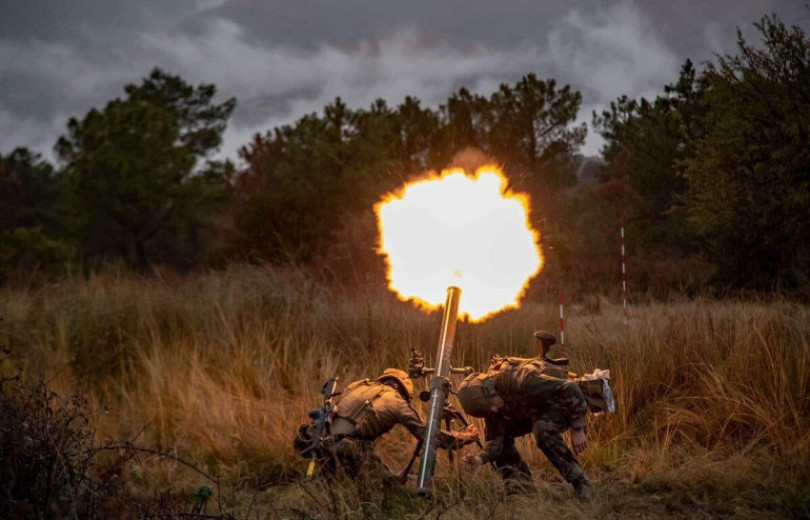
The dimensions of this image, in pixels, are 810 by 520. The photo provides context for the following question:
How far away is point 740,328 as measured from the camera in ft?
25.2

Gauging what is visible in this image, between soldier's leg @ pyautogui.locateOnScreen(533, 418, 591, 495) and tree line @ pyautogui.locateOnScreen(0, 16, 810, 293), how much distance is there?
7.07m

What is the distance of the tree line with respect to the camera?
1161 centimetres

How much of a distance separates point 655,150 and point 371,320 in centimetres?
→ 1524

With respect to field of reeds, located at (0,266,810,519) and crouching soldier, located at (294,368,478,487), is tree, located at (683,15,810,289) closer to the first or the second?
field of reeds, located at (0,266,810,519)

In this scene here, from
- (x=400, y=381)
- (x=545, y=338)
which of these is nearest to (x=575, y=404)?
(x=545, y=338)

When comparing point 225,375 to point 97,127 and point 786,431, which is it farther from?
point 97,127

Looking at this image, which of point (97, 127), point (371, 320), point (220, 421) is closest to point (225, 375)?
point (220, 421)

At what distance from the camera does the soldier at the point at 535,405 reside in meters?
5.20

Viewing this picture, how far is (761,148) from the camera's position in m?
11.4

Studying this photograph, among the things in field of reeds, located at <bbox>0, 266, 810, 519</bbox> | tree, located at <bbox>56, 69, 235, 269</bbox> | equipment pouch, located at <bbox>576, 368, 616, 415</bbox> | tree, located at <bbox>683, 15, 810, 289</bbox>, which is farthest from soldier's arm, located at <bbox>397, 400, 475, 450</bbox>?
tree, located at <bbox>56, 69, 235, 269</bbox>

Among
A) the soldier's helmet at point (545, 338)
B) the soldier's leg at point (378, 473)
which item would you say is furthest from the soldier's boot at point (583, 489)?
the soldier's leg at point (378, 473)

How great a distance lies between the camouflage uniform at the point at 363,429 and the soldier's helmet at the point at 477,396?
21 cm

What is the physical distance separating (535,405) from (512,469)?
0.59 metres

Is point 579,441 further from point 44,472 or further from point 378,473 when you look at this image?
point 44,472
